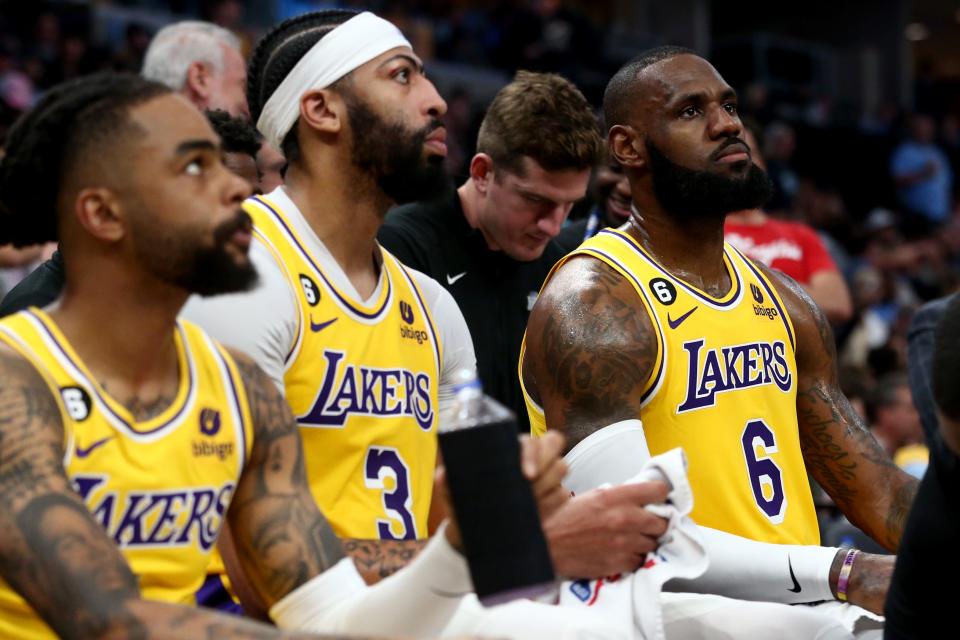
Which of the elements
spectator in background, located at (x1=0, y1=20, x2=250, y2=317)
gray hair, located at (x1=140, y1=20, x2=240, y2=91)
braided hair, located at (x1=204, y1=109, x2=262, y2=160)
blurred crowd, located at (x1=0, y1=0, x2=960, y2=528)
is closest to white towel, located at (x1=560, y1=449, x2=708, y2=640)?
braided hair, located at (x1=204, y1=109, x2=262, y2=160)

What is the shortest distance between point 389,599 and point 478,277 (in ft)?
8.73

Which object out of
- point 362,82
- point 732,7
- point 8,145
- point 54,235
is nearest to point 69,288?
point 54,235

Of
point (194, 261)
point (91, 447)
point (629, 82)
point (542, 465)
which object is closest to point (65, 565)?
point (91, 447)

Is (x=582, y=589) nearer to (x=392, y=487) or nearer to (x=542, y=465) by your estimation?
(x=392, y=487)

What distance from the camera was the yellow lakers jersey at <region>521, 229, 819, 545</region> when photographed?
4.02 metres

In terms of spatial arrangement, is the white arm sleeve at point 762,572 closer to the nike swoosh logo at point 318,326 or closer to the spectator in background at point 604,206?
the nike swoosh logo at point 318,326

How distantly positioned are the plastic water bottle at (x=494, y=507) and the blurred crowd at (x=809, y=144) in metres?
4.08

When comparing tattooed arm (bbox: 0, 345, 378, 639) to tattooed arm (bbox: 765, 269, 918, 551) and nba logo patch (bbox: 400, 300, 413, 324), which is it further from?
tattooed arm (bbox: 765, 269, 918, 551)

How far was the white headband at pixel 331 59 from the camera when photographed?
12.7 feet

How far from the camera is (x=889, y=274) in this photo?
45.5 feet

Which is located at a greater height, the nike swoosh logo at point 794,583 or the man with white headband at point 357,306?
the man with white headband at point 357,306

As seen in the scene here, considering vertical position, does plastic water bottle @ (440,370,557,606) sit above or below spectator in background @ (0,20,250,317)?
below

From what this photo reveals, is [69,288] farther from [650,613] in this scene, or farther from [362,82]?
[650,613]

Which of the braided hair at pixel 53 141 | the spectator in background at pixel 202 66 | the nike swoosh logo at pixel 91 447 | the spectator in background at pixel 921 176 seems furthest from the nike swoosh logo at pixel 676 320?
the spectator in background at pixel 921 176
